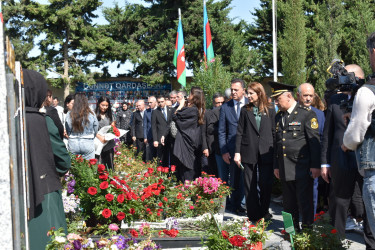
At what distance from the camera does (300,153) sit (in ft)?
17.9

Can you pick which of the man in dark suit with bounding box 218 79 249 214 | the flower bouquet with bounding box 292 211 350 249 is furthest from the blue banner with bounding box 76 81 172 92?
the flower bouquet with bounding box 292 211 350 249

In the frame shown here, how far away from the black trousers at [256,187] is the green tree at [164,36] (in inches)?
903

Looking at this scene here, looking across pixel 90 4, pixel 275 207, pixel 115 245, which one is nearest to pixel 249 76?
pixel 90 4

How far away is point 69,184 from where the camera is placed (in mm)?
5324

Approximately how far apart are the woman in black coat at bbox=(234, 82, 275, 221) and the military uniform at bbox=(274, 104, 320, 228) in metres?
0.94

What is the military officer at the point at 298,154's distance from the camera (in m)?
5.41

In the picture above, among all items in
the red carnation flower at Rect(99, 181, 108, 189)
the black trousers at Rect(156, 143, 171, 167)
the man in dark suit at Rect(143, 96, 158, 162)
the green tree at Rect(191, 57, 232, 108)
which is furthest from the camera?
Answer: the green tree at Rect(191, 57, 232, 108)

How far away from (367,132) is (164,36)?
2867cm

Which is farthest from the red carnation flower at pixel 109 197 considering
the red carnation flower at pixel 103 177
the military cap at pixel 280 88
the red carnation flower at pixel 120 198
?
the military cap at pixel 280 88

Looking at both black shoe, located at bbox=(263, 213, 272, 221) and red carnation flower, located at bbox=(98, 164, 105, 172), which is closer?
red carnation flower, located at bbox=(98, 164, 105, 172)

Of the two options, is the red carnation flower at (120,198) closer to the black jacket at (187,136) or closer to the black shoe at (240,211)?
the black shoe at (240,211)

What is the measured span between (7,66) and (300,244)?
309 centimetres

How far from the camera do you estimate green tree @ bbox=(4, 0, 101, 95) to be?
30469mm

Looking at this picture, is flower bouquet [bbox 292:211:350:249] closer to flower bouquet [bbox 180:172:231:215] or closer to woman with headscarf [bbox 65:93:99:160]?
flower bouquet [bbox 180:172:231:215]
